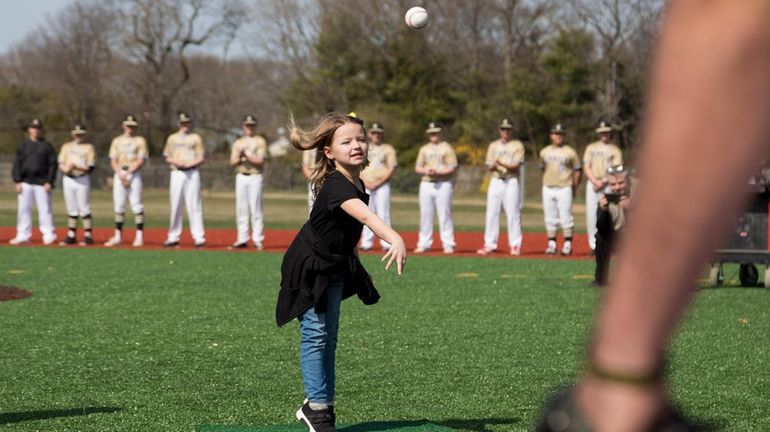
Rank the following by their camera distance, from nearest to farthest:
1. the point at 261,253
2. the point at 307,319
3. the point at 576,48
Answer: the point at 307,319
the point at 261,253
the point at 576,48

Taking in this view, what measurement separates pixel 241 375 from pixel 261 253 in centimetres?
1264

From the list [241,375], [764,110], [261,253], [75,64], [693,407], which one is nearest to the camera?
[764,110]

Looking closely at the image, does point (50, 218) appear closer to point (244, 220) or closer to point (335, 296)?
point (244, 220)

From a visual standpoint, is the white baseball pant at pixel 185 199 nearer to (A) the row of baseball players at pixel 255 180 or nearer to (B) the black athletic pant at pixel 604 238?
(A) the row of baseball players at pixel 255 180

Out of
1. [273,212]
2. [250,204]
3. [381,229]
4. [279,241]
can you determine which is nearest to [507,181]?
[250,204]

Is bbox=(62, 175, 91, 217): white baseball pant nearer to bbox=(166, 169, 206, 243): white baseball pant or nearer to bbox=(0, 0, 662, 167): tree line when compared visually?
bbox=(166, 169, 206, 243): white baseball pant

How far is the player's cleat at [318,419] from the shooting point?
552cm

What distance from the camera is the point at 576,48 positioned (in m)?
57.8

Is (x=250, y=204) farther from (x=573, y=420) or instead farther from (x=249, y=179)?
(x=573, y=420)

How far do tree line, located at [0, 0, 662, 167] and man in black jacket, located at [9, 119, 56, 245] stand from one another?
101ft

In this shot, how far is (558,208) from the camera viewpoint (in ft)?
68.4

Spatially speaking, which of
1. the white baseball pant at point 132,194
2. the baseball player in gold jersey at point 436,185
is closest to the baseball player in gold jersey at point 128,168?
the white baseball pant at point 132,194

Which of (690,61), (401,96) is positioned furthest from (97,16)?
(690,61)

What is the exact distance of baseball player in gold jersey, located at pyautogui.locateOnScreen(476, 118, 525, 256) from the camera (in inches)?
822
